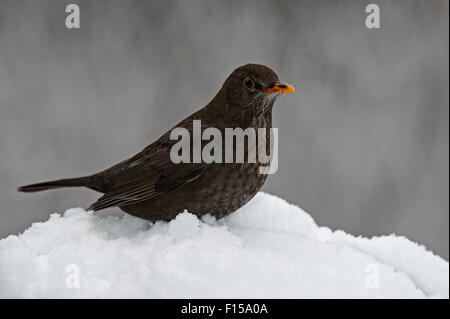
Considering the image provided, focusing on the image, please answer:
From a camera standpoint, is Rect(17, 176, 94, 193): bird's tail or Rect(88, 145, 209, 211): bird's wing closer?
Rect(88, 145, 209, 211): bird's wing

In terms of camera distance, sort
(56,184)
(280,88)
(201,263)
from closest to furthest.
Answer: (201,263), (280,88), (56,184)

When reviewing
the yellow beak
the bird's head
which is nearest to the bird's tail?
the bird's head

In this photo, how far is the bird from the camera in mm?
2488

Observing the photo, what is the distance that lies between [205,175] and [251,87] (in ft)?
1.49

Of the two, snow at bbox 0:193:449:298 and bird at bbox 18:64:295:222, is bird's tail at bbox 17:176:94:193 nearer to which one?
bird at bbox 18:64:295:222

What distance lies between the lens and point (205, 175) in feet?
8.18

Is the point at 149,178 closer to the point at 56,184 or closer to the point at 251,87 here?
the point at 56,184

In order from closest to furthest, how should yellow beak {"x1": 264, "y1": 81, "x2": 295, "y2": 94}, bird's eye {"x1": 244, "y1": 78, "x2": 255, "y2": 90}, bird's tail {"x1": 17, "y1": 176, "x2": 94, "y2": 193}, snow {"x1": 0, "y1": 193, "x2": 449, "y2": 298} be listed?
snow {"x1": 0, "y1": 193, "x2": 449, "y2": 298}, yellow beak {"x1": 264, "y1": 81, "x2": 295, "y2": 94}, bird's eye {"x1": 244, "y1": 78, "x2": 255, "y2": 90}, bird's tail {"x1": 17, "y1": 176, "x2": 94, "y2": 193}

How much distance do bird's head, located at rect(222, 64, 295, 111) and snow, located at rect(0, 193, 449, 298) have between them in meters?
0.56

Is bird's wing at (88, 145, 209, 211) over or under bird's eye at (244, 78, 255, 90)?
under

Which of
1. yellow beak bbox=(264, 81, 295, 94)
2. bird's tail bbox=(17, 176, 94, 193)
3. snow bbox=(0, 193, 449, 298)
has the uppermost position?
yellow beak bbox=(264, 81, 295, 94)

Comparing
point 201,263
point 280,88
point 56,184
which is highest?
point 280,88

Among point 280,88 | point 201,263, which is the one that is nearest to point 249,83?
point 280,88
